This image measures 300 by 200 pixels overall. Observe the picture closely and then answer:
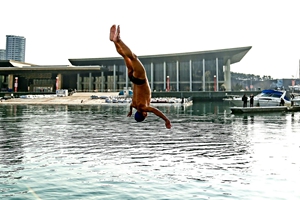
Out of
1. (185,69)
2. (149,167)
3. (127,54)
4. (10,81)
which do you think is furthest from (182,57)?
(127,54)

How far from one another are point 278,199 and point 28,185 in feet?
27.5

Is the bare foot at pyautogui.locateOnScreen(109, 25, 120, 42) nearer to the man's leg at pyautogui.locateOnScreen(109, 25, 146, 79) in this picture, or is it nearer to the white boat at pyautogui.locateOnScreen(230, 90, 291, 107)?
the man's leg at pyautogui.locateOnScreen(109, 25, 146, 79)

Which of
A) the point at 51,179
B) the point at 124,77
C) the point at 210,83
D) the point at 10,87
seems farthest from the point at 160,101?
the point at 10,87

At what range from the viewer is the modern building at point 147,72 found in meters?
112

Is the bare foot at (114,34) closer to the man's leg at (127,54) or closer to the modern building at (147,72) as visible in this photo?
the man's leg at (127,54)

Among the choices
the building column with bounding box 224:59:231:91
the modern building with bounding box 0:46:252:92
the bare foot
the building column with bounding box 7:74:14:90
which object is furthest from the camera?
the building column with bounding box 7:74:14:90

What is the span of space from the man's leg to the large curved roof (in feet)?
323

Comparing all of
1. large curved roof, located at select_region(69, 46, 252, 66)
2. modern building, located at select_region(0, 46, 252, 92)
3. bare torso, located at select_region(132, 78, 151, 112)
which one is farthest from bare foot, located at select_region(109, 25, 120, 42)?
modern building, located at select_region(0, 46, 252, 92)

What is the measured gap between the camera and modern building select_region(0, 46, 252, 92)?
368 feet

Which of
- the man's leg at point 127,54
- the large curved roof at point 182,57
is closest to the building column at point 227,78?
the large curved roof at point 182,57

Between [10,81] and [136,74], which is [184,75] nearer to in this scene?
[10,81]

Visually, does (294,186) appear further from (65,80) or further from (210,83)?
(65,80)

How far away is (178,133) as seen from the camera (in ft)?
79.3

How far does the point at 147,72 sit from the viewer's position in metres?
122
